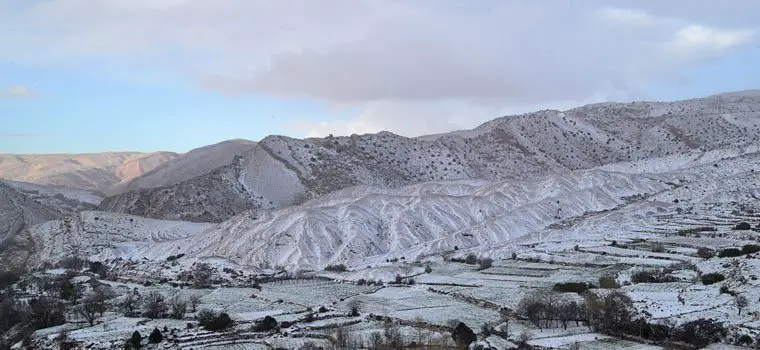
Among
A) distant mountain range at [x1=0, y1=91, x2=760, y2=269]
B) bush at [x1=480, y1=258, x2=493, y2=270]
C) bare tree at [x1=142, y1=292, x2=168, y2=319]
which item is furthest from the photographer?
distant mountain range at [x1=0, y1=91, x2=760, y2=269]

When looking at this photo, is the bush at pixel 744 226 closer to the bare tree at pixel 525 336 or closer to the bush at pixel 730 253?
the bush at pixel 730 253

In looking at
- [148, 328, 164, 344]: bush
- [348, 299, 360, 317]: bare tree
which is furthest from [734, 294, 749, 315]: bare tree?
[148, 328, 164, 344]: bush

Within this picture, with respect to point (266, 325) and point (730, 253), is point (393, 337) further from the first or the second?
point (730, 253)

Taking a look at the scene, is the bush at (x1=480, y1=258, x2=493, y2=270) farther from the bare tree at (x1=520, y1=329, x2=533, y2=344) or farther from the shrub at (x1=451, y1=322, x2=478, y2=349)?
the shrub at (x1=451, y1=322, x2=478, y2=349)

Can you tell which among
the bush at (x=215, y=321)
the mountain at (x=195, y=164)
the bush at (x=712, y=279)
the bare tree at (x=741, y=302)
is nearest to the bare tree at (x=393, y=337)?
the bush at (x=215, y=321)

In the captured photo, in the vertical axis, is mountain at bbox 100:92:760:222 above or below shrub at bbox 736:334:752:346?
above

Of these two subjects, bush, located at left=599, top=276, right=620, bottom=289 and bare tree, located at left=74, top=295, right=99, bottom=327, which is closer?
bare tree, located at left=74, top=295, right=99, bottom=327
